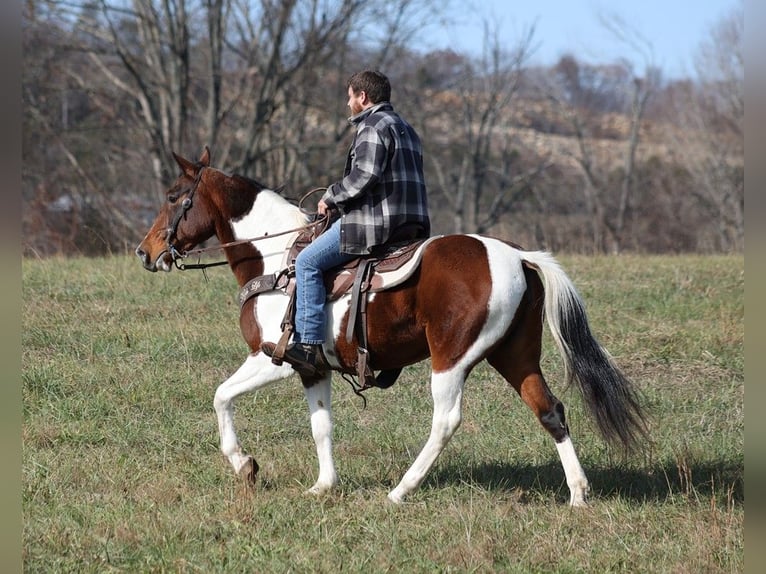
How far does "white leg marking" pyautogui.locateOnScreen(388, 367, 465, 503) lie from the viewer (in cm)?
572

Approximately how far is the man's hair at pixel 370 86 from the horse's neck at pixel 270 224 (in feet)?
3.04

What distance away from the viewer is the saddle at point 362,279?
19.0 feet

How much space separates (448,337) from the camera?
5684mm

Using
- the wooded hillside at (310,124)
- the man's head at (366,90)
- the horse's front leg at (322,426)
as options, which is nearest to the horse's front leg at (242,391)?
the horse's front leg at (322,426)

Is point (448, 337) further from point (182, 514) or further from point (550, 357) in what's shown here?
point (550, 357)

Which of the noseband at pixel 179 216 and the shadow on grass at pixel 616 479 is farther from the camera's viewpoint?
the noseband at pixel 179 216

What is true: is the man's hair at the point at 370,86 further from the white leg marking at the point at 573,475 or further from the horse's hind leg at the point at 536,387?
the white leg marking at the point at 573,475

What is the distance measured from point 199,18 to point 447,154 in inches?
670

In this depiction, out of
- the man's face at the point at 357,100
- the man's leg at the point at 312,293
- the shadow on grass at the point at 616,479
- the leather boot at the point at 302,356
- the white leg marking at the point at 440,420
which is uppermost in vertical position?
the man's face at the point at 357,100

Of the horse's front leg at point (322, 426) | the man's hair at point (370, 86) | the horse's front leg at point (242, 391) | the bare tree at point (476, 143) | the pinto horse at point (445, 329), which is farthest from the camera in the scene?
the bare tree at point (476, 143)

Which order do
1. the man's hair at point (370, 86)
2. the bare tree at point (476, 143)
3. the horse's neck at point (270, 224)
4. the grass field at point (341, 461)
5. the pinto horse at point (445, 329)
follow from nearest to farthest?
the grass field at point (341, 461), the pinto horse at point (445, 329), the man's hair at point (370, 86), the horse's neck at point (270, 224), the bare tree at point (476, 143)

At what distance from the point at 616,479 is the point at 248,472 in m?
2.47

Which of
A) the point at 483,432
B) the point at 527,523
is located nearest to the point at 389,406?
the point at 483,432

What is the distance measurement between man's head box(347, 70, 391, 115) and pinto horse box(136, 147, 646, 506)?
34.2 inches
